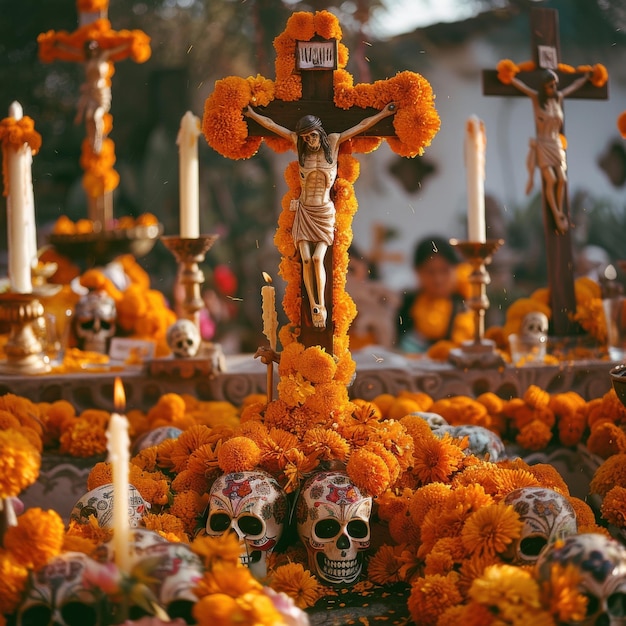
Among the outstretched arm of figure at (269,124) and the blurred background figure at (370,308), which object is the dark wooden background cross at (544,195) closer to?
the outstretched arm of figure at (269,124)

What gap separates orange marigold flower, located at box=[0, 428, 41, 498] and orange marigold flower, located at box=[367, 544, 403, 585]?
0.80m

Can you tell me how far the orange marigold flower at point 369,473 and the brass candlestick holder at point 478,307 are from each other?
1.30 m

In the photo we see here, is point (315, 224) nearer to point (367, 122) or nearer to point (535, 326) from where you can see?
point (367, 122)

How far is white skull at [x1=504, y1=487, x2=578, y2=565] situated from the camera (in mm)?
1736

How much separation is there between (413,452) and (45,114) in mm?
5724

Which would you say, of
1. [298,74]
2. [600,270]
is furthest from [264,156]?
[298,74]

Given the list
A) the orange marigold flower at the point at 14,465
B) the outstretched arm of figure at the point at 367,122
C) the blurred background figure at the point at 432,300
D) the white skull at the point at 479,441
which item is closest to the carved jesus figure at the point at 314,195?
the outstretched arm of figure at the point at 367,122

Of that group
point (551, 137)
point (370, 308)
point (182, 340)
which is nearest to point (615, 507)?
point (182, 340)

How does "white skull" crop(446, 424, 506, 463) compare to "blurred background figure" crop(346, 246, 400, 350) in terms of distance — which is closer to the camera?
"white skull" crop(446, 424, 506, 463)

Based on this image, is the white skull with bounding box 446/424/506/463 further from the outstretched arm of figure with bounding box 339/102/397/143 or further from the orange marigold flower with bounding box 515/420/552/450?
the outstretched arm of figure with bounding box 339/102/397/143

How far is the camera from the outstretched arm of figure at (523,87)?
11.5ft

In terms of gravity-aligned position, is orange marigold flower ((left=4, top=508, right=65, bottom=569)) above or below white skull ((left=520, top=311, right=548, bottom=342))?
below

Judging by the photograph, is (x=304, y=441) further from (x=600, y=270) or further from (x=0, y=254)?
(x=0, y=254)

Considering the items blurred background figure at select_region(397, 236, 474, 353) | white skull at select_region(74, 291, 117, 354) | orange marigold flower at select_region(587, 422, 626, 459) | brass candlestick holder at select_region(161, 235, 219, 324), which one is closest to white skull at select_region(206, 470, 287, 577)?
orange marigold flower at select_region(587, 422, 626, 459)
